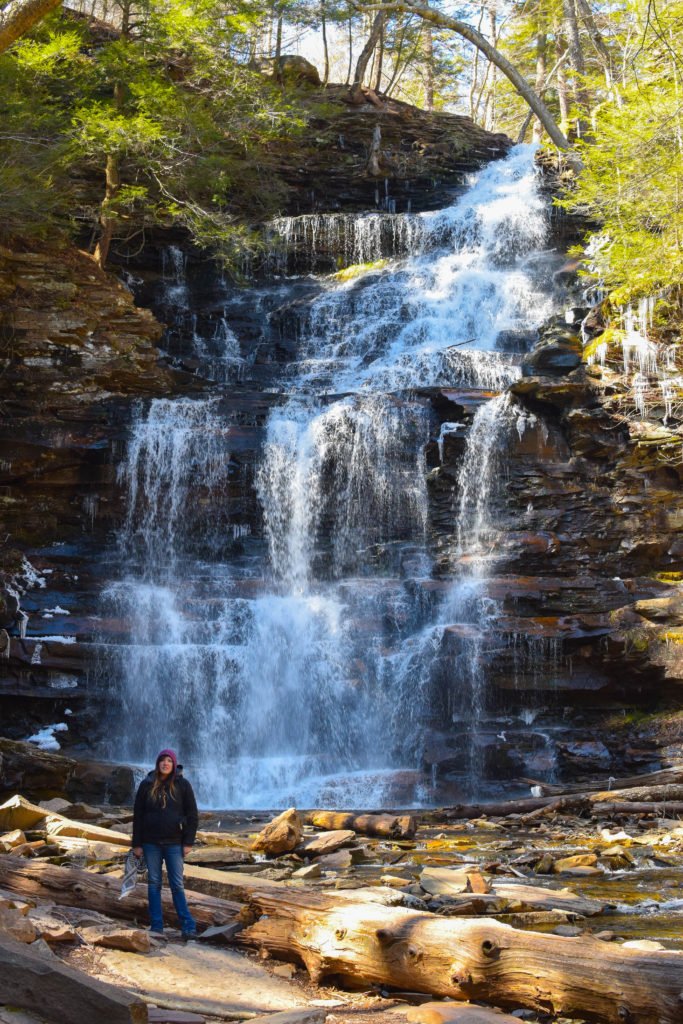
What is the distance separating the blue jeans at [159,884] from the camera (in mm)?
5707

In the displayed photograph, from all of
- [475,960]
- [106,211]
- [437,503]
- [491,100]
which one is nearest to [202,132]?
[106,211]

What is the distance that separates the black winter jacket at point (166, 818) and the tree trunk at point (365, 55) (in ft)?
91.0

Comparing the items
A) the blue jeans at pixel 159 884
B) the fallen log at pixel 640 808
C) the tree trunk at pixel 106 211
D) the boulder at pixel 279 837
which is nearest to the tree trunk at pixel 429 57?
the tree trunk at pixel 106 211

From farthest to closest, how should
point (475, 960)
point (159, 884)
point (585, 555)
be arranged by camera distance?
1. point (585, 555)
2. point (159, 884)
3. point (475, 960)

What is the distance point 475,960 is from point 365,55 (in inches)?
1172

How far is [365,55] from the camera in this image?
94.5ft

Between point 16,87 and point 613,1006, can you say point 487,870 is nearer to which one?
point 613,1006

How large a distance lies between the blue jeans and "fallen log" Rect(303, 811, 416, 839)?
4.37m

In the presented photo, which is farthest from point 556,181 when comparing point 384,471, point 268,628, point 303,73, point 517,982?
point 517,982

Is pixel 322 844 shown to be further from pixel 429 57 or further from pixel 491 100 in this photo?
pixel 491 100

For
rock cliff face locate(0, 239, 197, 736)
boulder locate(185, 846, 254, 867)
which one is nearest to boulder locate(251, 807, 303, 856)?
boulder locate(185, 846, 254, 867)

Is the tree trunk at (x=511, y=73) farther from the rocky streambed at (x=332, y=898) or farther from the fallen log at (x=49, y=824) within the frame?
the fallen log at (x=49, y=824)

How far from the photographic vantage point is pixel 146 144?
19656mm

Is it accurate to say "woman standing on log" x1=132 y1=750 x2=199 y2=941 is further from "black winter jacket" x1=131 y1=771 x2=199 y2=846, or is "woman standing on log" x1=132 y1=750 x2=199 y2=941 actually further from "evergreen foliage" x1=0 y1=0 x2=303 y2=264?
"evergreen foliage" x1=0 y1=0 x2=303 y2=264
